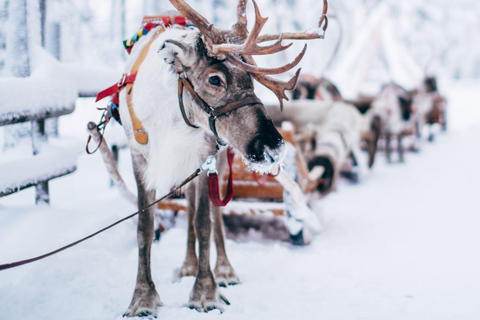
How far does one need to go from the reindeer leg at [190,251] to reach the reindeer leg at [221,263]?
18 cm

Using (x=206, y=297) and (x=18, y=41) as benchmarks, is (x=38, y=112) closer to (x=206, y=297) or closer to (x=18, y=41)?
(x=18, y=41)

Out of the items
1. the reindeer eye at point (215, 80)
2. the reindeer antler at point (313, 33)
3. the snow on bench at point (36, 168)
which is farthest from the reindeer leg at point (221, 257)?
the snow on bench at point (36, 168)

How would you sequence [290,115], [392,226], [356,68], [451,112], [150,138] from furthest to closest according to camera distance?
[451,112] → [356,68] → [290,115] → [392,226] → [150,138]

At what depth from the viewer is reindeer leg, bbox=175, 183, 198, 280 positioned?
11.5ft

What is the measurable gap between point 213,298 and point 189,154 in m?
0.95

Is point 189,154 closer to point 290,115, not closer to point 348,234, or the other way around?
point 348,234

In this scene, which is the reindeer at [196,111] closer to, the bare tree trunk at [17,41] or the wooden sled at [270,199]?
the wooden sled at [270,199]

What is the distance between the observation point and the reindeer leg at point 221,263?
11.2ft

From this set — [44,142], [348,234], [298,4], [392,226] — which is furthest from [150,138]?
[298,4]

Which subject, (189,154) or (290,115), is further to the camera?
(290,115)

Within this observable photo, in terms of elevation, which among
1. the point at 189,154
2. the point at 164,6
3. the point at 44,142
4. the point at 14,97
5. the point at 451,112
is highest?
the point at 164,6

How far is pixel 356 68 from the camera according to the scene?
1814cm

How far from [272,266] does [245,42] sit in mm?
2073

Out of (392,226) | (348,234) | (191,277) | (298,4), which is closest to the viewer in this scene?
(191,277)
